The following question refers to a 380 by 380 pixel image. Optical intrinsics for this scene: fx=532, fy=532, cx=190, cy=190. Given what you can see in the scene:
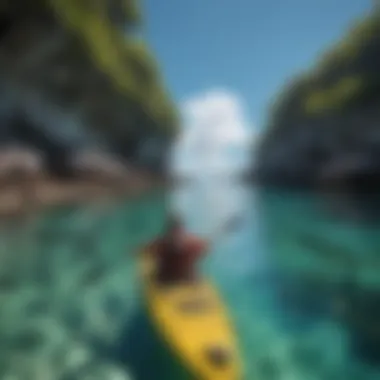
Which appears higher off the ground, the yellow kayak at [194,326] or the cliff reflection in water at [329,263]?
the cliff reflection in water at [329,263]

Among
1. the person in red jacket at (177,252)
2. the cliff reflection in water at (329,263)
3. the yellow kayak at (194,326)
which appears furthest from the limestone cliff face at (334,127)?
the yellow kayak at (194,326)

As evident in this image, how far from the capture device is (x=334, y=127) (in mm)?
1747

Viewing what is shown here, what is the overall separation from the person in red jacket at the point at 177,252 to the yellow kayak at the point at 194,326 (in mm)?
25

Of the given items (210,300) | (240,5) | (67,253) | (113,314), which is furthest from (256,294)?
(240,5)

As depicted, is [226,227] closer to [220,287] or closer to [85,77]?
[220,287]

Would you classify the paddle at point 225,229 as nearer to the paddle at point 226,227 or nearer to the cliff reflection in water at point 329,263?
the paddle at point 226,227

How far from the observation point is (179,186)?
1.63 m

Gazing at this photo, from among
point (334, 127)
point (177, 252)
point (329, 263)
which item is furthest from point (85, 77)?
point (329, 263)

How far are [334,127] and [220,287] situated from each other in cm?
67

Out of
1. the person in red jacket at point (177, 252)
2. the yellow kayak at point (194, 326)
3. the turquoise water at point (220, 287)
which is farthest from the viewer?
the person in red jacket at point (177, 252)

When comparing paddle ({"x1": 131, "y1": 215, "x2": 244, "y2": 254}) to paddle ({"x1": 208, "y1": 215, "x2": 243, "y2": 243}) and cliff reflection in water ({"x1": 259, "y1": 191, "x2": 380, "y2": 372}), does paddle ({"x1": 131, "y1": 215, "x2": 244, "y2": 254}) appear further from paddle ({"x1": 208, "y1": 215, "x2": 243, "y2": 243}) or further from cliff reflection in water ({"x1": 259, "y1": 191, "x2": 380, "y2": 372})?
cliff reflection in water ({"x1": 259, "y1": 191, "x2": 380, "y2": 372})

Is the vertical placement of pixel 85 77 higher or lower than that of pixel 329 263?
higher

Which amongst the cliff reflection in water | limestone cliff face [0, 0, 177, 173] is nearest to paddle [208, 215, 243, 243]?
the cliff reflection in water

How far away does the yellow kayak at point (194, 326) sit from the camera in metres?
1.27
